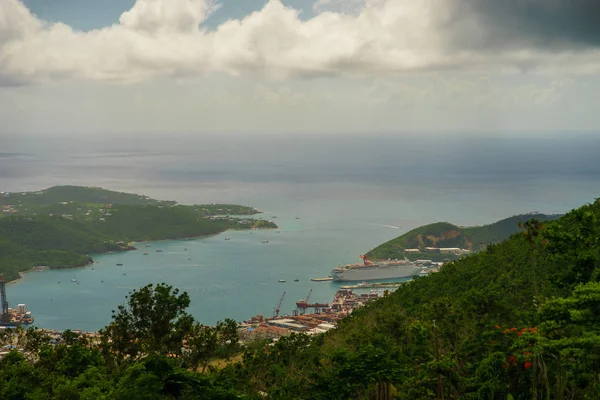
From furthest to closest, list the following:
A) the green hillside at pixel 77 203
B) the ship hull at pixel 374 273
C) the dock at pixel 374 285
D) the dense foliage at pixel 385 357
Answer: the green hillside at pixel 77 203 < the ship hull at pixel 374 273 < the dock at pixel 374 285 < the dense foliage at pixel 385 357

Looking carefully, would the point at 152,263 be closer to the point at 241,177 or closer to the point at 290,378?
the point at 290,378

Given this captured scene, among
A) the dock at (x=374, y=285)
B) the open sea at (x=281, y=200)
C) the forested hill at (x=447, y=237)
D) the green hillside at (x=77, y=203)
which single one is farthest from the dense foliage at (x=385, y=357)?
the green hillside at (x=77, y=203)

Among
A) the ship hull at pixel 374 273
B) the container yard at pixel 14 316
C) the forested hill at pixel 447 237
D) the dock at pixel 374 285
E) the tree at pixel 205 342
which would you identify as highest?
the forested hill at pixel 447 237

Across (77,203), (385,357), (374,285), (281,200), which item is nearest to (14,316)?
(374,285)

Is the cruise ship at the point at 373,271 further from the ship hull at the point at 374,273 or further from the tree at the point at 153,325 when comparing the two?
the tree at the point at 153,325

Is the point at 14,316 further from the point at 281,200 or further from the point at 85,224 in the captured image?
the point at 281,200

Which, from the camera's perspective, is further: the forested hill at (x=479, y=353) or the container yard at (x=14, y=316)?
the container yard at (x=14, y=316)

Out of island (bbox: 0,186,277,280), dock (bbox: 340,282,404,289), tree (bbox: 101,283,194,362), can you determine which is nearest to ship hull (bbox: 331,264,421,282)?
dock (bbox: 340,282,404,289)

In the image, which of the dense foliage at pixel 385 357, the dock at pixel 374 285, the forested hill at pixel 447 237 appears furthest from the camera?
the forested hill at pixel 447 237
